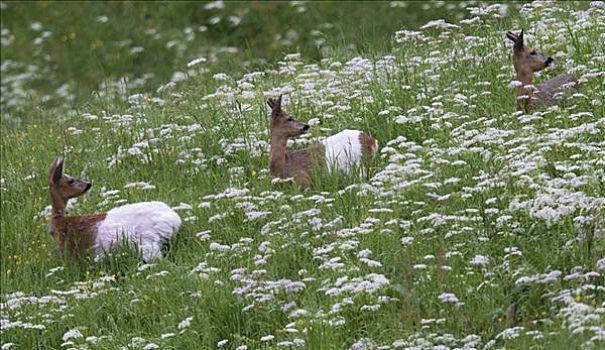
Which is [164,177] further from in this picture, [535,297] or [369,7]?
[369,7]

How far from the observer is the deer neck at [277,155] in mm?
9805

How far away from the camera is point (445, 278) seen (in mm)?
7305

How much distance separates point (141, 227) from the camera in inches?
376

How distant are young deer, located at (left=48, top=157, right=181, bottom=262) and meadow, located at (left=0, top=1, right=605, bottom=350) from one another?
130 millimetres

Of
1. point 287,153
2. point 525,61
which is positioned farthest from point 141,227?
point 525,61

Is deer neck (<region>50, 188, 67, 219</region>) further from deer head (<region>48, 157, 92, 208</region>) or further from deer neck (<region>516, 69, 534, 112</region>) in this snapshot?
deer neck (<region>516, 69, 534, 112</region>)

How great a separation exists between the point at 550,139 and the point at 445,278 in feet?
4.80

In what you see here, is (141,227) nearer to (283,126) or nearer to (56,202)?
(56,202)

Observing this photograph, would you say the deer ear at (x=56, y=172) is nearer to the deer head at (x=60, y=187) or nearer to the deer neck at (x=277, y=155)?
the deer head at (x=60, y=187)

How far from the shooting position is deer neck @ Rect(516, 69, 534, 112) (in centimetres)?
966

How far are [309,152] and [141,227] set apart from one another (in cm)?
144

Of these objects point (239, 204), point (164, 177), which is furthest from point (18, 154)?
point (239, 204)

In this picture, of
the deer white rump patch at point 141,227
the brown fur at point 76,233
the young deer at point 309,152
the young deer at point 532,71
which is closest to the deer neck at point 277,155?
the young deer at point 309,152

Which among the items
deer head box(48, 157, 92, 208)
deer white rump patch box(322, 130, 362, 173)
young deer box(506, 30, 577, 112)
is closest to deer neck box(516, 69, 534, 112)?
young deer box(506, 30, 577, 112)
